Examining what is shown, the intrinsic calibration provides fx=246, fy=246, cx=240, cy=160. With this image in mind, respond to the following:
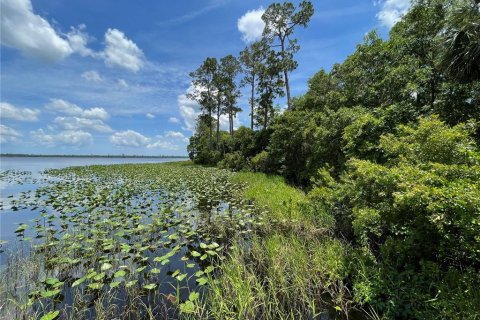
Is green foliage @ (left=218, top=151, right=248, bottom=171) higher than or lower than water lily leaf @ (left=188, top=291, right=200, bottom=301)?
higher

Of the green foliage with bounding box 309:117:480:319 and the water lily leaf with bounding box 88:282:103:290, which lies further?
the water lily leaf with bounding box 88:282:103:290

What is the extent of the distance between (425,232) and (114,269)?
5900 millimetres

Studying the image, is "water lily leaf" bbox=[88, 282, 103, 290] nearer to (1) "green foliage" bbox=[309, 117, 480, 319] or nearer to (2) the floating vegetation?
(2) the floating vegetation

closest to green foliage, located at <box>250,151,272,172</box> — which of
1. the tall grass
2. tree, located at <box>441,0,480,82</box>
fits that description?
tree, located at <box>441,0,480,82</box>

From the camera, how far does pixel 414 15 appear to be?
468 inches

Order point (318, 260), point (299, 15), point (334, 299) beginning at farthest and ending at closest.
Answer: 1. point (299, 15)
2. point (318, 260)
3. point (334, 299)

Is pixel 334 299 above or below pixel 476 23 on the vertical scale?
below

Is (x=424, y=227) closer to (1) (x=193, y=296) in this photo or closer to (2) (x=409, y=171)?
(2) (x=409, y=171)

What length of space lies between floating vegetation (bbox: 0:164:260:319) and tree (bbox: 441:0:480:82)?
8.61 metres

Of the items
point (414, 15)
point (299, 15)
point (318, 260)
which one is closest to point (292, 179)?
point (414, 15)

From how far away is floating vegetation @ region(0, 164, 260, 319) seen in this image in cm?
411

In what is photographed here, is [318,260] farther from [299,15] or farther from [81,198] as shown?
[299,15]

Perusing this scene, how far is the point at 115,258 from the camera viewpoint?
5754 millimetres

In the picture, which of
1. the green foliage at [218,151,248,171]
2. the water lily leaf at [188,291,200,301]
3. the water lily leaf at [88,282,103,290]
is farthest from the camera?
the green foliage at [218,151,248,171]
